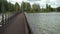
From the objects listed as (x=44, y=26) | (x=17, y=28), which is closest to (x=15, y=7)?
(x=44, y=26)

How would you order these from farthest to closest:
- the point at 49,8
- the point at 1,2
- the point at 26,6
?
1. the point at 49,8
2. the point at 26,6
3. the point at 1,2

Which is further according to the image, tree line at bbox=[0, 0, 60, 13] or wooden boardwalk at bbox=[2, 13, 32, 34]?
tree line at bbox=[0, 0, 60, 13]

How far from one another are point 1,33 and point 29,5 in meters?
68.2

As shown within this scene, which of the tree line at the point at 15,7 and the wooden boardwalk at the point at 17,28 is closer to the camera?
the wooden boardwalk at the point at 17,28

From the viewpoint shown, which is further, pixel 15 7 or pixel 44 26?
pixel 15 7

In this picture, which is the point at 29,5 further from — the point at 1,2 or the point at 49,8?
the point at 1,2

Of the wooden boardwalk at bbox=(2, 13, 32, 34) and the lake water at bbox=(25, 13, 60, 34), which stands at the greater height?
the wooden boardwalk at bbox=(2, 13, 32, 34)

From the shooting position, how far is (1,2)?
10.4 meters

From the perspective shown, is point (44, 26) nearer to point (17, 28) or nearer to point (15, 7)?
point (17, 28)

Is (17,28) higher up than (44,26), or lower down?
higher up

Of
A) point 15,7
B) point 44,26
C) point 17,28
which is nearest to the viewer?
point 17,28

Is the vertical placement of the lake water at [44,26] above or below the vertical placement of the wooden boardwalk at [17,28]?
below

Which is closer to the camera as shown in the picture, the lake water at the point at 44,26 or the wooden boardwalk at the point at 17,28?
the wooden boardwalk at the point at 17,28

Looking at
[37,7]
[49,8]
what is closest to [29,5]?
[37,7]
